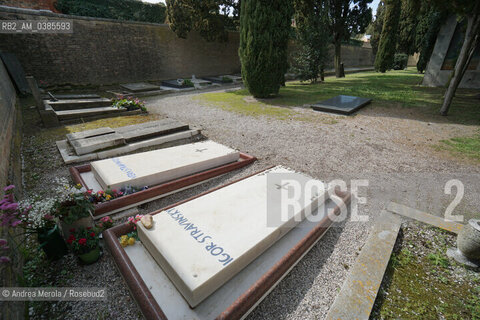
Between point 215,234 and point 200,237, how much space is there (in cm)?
17

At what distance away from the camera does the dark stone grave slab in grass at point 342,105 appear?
8.41m

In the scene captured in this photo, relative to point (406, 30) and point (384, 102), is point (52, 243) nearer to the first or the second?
point (384, 102)

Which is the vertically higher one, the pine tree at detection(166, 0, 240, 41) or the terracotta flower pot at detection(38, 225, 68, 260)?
the pine tree at detection(166, 0, 240, 41)

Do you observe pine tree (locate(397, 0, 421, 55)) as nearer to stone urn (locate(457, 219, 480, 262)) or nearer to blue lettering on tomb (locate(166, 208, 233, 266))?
stone urn (locate(457, 219, 480, 262))

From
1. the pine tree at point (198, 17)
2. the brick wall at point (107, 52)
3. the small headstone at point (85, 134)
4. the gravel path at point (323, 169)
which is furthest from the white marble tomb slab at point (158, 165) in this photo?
the pine tree at point (198, 17)

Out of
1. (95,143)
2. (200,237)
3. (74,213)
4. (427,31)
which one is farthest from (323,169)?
(427,31)

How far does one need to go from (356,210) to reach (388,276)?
119 cm

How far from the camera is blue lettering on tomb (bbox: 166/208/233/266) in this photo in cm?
215

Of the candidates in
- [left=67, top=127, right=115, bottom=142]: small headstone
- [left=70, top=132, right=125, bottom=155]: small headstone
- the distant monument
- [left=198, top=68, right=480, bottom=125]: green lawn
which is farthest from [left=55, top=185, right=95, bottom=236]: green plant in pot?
the distant monument

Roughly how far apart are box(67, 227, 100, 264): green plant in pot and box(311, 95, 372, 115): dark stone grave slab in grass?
863cm

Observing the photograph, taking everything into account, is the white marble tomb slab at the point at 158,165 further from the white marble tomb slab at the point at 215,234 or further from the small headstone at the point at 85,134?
the small headstone at the point at 85,134

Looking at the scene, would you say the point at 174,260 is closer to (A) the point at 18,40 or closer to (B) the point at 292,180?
(B) the point at 292,180

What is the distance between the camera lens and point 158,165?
395 centimetres

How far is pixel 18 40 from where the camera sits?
1076 centimetres
